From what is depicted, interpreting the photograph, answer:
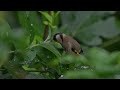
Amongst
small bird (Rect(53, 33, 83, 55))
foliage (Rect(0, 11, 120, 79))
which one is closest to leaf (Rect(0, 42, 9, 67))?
foliage (Rect(0, 11, 120, 79))

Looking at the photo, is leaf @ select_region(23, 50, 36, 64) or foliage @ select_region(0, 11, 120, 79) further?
leaf @ select_region(23, 50, 36, 64)

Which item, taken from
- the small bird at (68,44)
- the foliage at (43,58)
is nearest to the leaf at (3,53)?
the foliage at (43,58)

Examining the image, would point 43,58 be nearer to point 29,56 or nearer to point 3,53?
point 29,56

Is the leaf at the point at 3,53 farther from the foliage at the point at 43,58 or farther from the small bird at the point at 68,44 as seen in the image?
the small bird at the point at 68,44

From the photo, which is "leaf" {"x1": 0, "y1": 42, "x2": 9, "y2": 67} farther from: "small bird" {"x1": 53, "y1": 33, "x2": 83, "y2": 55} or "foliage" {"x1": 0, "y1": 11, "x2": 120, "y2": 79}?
"small bird" {"x1": 53, "y1": 33, "x2": 83, "y2": 55}

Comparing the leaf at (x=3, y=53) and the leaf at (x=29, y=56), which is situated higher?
the leaf at (x=3, y=53)

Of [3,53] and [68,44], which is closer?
[3,53]

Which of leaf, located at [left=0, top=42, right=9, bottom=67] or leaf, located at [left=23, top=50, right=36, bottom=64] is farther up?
leaf, located at [left=0, top=42, right=9, bottom=67]

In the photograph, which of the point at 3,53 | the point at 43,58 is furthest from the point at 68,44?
the point at 3,53

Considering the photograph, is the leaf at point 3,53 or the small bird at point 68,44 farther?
the small bird at point 68,44

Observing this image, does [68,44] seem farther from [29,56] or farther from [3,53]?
[3,53]
